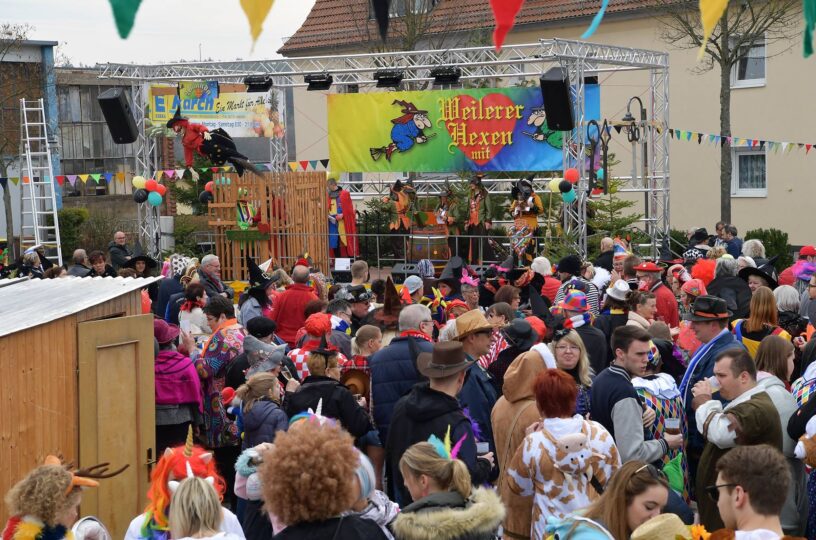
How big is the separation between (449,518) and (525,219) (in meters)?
15.9

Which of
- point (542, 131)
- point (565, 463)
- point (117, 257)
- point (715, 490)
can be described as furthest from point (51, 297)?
point (542, 131)

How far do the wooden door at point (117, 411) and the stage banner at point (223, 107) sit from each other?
15.9m

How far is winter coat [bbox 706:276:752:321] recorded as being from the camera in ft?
31.1

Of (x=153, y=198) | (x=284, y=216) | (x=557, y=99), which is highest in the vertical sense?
(x=557, y=99)

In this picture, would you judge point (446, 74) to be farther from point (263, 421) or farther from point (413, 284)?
point (263, 421)

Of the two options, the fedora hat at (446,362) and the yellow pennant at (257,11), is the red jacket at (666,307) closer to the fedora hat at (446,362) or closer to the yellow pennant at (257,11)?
the fedora hat at (446,362)

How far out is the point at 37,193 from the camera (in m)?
24.8

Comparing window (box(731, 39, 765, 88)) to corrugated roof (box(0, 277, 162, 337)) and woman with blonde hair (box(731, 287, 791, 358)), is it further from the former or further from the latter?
corrugated roof (box(0, 277, 162, 337))

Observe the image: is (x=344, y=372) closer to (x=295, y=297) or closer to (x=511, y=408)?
(x=511, y=408)

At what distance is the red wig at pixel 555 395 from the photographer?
4.81 metres

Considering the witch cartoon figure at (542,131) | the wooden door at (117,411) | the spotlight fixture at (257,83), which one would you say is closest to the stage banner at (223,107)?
the spotlight fixture at (257,83)

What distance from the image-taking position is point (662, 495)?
155 inches

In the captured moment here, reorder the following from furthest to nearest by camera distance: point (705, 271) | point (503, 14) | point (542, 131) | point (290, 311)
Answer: point (542, 131) < point (705, 271) < point (290, 311) < point (503, 14)

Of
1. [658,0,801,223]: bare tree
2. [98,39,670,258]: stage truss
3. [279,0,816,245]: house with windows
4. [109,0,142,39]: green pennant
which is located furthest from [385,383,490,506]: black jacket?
[279,0,816,245]: house with windows
